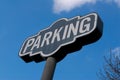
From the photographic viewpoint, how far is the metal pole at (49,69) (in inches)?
169

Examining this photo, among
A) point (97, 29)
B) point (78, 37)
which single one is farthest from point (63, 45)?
point (97, 29)

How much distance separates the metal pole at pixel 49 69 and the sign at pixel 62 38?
0.09m

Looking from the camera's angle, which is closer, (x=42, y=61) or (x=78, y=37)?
(x=78, y=37)

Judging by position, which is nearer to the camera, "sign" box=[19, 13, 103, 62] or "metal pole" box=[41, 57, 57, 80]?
"metal pole" box=[41, 57, 57, 80]

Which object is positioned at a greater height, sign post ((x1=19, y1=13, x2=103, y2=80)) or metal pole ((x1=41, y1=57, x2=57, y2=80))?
sign post ((x1=19, y1=13, x2=103, y2=80))

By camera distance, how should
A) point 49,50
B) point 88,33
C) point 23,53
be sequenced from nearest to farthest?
point 88,33 → point 49,50 → point 23,53

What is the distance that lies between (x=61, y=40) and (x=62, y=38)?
38 mm

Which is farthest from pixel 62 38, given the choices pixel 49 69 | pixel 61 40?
pixel 49 69

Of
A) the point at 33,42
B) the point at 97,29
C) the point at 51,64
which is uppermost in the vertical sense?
the point at 33,42

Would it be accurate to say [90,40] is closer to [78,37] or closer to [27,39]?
[78,37]

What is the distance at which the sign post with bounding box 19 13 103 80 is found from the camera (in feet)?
14.4

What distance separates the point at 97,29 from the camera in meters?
4.38

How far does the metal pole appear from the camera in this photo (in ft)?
14.1

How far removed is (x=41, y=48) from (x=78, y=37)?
730 mm
